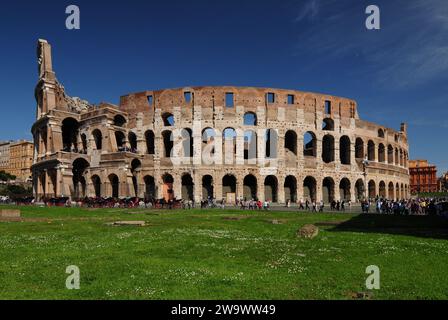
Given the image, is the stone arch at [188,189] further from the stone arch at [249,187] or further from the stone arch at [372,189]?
the stone arch at [372,189]

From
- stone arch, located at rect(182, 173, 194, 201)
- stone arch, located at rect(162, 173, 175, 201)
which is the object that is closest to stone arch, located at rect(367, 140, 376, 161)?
stone arch, located at rect(182, 173, 194, 201)

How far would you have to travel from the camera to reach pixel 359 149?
58.2m

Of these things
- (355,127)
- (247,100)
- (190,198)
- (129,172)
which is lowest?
(190,198)

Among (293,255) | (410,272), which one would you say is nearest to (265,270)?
(293,255)

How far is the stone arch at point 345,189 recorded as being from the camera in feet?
179

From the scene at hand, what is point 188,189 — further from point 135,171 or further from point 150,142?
point 150,142

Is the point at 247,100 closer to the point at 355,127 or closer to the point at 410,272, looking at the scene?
the point at 355,127

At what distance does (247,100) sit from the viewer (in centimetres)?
4981

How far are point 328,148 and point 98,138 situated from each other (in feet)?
113

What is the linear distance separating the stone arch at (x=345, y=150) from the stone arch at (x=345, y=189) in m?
2.98

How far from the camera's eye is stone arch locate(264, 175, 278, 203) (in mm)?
50469

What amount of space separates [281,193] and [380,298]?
1673 inches

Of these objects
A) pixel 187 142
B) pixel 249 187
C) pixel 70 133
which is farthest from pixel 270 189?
pixel 70 133

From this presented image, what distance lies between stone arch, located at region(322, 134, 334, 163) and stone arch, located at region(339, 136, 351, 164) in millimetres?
2521
